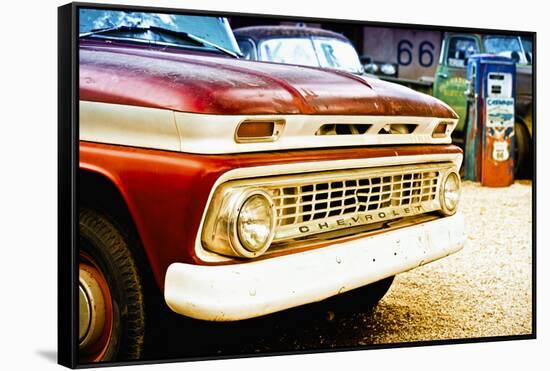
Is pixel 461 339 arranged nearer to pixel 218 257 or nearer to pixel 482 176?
pixel 482 176

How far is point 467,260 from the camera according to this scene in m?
5.77

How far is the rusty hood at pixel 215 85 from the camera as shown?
4.40 m

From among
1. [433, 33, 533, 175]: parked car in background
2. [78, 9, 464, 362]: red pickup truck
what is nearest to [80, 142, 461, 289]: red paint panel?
[78, 9, 464, 362]: red pickup truck

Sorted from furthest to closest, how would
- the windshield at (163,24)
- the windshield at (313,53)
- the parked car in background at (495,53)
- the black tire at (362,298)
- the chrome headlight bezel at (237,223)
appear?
the parked car in background at (495,53)
the black tire at (362,298)
the windshield at (313,53)
the windshield at (163,24)
the chrome headlight bezel at (237,223)

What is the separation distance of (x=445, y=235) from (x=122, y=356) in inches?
69.7

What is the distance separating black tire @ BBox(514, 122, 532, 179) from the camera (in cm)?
593

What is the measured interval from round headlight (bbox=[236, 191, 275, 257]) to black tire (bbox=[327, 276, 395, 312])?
99 cm

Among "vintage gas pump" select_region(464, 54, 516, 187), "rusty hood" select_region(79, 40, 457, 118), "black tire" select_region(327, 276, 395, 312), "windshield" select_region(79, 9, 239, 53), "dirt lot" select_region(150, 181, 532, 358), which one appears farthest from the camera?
"vintage gas pump" select_region(464, 54, 516, 187)

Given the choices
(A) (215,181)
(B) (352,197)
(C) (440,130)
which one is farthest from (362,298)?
(A) (215,181)

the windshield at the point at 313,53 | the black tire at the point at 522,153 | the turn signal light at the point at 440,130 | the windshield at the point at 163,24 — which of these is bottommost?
the black tire at the point at 522,153

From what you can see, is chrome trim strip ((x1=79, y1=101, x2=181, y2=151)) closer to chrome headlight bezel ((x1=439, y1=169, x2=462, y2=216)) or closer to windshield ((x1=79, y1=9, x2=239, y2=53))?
windshield ((x1=79, y1=9, x2=239, y2=53))

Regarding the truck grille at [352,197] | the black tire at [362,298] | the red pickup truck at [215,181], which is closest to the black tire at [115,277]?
the red pickup truck at [215,181]

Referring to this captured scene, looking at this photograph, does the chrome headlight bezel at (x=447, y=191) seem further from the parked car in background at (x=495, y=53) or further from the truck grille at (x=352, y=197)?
the parked car in background at (x=495, y=53)

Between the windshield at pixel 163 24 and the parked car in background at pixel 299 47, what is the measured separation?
0.26 ft
